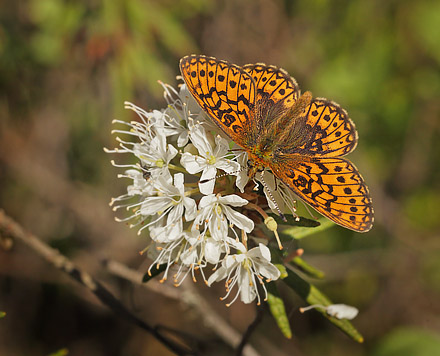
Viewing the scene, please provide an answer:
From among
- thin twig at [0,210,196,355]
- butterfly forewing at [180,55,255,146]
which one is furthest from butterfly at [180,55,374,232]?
thin twig at [0,210,196,355]

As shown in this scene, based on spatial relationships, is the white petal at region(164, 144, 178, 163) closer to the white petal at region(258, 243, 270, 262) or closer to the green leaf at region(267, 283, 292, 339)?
the white petal at region(258, 243, 270, 262)

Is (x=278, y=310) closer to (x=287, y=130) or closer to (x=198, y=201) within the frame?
(x=198, y=201)

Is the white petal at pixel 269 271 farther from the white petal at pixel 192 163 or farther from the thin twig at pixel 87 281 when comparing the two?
the thin twig at pixel 87 281

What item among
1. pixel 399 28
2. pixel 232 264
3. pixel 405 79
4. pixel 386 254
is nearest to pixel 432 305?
pixel 386 254

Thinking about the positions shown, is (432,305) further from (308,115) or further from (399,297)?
(308,115)

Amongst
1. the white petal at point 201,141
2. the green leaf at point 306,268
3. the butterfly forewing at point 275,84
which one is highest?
the butterfly forewing at point 275,84

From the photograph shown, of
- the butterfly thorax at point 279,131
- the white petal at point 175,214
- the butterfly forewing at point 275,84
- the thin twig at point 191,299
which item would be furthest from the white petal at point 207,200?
the thin twig at point 191,299
